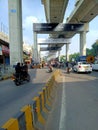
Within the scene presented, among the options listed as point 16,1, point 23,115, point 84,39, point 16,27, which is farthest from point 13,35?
point 84,39

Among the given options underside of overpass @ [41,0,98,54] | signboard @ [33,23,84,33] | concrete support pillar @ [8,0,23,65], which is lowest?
concrete support pillar @ [8,0,23,65]

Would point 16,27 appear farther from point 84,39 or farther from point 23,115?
point 84,39

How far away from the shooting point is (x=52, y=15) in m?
55.0

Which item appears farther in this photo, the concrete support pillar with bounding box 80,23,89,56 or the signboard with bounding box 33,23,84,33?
the concrete support pillar with bounding box 80,23,89,56

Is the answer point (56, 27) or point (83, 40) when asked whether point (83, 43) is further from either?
point (56, 27)

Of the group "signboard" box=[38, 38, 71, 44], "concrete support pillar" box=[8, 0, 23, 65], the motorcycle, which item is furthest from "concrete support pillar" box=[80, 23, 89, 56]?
the motorcycle

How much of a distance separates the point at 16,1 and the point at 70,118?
24.4 m

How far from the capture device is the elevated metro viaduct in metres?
30.1

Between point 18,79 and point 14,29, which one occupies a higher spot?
point 14,29

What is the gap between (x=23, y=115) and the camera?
183 inches

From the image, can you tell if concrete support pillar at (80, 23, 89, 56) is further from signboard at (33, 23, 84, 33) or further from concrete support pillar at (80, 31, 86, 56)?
signboard at (33, 23, 84, 33)

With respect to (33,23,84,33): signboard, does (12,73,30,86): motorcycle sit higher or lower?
lower

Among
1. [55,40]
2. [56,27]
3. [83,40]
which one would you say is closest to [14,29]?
[56,27]

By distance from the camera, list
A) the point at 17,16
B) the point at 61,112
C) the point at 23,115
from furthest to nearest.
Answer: the point at 17,16, the point at 61,112, the point at 23,115
